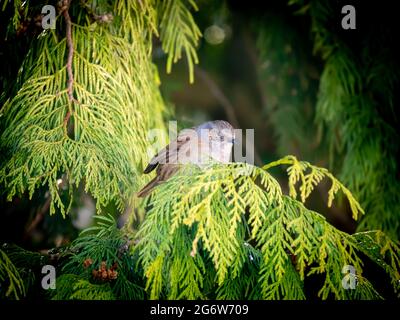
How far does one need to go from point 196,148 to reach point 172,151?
0.56 feet

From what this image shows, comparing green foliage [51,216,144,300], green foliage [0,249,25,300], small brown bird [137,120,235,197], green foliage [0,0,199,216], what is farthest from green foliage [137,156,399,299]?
small brown bird [137,120,235,197]

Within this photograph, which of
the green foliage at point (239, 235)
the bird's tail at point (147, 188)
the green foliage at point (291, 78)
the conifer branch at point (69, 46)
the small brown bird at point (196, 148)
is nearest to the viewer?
the green foliage at point (239, 235)

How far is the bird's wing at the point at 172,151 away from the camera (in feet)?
7.43

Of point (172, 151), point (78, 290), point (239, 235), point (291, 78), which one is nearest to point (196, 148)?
point (172, 151)

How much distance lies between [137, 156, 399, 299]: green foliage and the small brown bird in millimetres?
594

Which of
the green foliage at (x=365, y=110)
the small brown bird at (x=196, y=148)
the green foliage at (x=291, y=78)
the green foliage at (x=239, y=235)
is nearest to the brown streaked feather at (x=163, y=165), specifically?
the small brown bird at (x=196, y=148)

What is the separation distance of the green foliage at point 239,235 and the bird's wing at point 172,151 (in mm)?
565

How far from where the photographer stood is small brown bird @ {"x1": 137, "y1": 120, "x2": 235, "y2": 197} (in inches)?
90.7

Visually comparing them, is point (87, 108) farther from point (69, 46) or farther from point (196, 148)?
point (196, 148)

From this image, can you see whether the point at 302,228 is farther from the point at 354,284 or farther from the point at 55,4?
the point at 55,4

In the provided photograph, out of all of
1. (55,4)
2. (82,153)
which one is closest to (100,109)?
(82,153)

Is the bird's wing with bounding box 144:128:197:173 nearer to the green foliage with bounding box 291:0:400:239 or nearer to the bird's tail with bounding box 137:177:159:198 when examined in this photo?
the bird's tail with bounding box 137:177:159:198

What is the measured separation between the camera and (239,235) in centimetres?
169

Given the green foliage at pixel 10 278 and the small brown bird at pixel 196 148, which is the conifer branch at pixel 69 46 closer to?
the small brown bird at pixel 196 148
